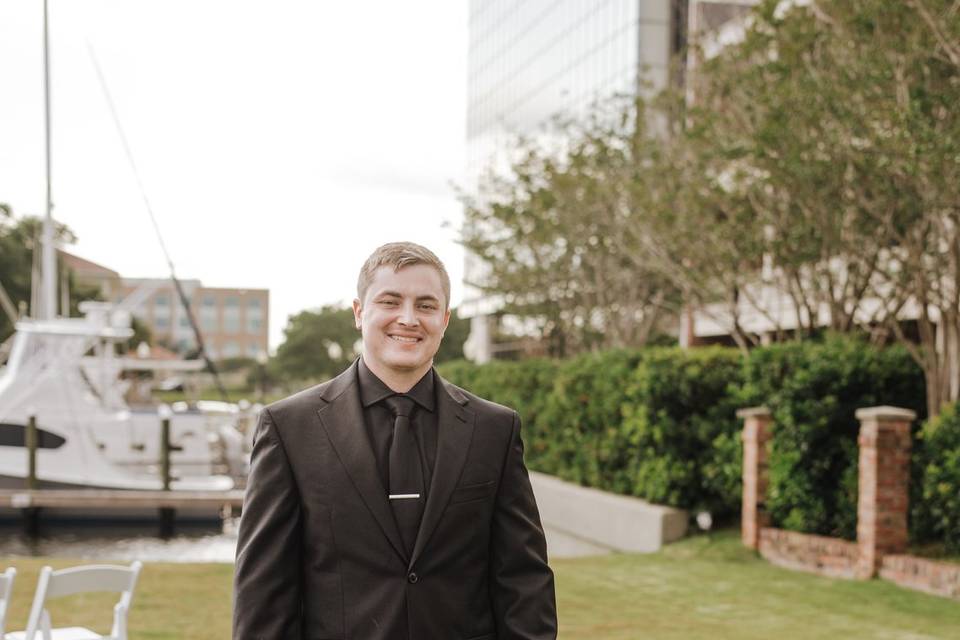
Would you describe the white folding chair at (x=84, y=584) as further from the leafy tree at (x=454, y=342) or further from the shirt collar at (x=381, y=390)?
the leafy tree at (x=454, y=342)

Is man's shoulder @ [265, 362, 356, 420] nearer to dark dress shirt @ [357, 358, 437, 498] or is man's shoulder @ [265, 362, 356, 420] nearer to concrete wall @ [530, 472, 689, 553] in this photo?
dark dress shirt @ [357, 358, 437, 498]

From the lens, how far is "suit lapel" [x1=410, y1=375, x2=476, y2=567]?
3006 mm

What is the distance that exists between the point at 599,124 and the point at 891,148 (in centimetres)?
1440

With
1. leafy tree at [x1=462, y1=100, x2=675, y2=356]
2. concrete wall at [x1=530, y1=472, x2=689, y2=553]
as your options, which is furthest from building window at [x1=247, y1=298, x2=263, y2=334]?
concrete wall at [x1=530, y1=472, x2=689, y2=553]

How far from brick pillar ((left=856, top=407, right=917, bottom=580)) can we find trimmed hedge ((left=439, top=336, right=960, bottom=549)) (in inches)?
10.3

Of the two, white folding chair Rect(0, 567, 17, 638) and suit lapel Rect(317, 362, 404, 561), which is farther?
white folding chair Rect(0, 567, 17, 638)

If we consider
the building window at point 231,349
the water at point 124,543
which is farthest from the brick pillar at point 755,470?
the building window at point 231,349

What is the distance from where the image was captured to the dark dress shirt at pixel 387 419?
308 centimetres

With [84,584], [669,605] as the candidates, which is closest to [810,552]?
[669,605]

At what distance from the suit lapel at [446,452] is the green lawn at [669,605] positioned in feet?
22.6

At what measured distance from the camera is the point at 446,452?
3.08m

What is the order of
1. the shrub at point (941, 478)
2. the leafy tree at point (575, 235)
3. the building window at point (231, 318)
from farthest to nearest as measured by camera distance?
the building window at point (231, 318) → the leafy tree at point (575, 235) → the shrub at point (941, 478)

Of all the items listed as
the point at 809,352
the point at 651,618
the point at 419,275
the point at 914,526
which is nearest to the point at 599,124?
the point at 809,352

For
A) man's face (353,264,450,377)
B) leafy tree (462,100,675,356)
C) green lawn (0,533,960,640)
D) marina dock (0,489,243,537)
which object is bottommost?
marina dock (0,489,243,537)
